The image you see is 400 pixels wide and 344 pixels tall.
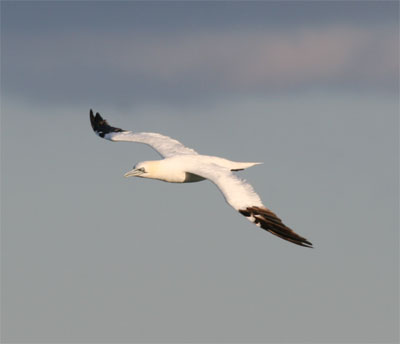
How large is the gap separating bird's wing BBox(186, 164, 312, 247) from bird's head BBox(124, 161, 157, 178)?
14.4ft

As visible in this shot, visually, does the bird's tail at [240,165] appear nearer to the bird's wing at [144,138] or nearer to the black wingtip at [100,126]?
the bird's wing at [144,138]

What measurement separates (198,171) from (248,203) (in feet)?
15.8

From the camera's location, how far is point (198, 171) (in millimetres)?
42625

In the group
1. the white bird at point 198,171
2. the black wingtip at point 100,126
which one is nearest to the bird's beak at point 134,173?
the white bird at point 198,171

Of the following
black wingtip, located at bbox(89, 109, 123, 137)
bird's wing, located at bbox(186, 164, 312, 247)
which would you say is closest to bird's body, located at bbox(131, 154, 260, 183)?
bird's wing, located at bbox(186, 164, 312, 247)

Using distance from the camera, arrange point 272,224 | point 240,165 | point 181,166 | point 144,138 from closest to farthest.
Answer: point 272,224 < point 181,166 < point 240,165 < point 144,138

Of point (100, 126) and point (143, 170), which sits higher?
point (100, 126)

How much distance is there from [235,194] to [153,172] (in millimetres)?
7299

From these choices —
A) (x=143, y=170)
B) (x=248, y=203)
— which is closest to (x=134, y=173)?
(x=143, y=170)

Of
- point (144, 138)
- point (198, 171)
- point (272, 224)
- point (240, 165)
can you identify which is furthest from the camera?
point (144, 138)

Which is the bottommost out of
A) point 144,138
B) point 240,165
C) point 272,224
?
point 272,224

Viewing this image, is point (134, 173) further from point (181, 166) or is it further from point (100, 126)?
point (100, 126)

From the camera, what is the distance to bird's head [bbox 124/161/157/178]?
45406 mm

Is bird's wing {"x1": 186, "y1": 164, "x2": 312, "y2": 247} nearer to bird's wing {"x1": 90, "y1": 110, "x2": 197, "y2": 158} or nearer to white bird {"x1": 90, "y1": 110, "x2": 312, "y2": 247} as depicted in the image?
white bird {"x1": 90, "y1": 110, "x2": 312, "y2": 247}
